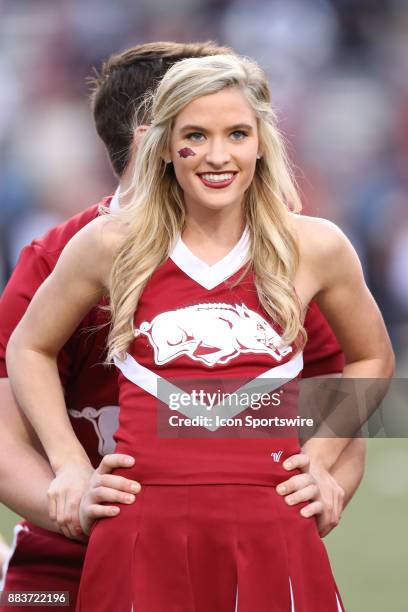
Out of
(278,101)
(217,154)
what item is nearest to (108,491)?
(217,154)

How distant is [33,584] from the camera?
301cm

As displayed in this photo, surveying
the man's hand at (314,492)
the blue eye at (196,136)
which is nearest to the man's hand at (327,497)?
the man's hand at (314,492)

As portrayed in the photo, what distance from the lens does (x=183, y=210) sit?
2.45 metres

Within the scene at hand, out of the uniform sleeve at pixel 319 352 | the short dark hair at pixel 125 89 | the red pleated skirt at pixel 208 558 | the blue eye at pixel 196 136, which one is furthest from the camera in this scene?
the short dark hair at pixel 125 89

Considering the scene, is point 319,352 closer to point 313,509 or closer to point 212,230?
point 212,230

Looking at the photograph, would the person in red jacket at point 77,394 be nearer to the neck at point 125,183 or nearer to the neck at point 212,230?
the neck at point 125,183

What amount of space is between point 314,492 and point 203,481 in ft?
0.79

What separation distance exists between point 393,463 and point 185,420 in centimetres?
461

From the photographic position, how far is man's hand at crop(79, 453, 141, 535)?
219cm

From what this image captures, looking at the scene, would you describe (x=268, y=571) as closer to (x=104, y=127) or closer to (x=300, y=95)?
(x=104, y=127)

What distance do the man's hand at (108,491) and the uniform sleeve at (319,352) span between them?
739 millimetres

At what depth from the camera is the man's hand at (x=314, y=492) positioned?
7.26 ft

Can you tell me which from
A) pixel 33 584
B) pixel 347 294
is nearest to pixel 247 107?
pixel 347 294

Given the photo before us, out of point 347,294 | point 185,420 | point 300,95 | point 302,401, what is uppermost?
point 300,95
